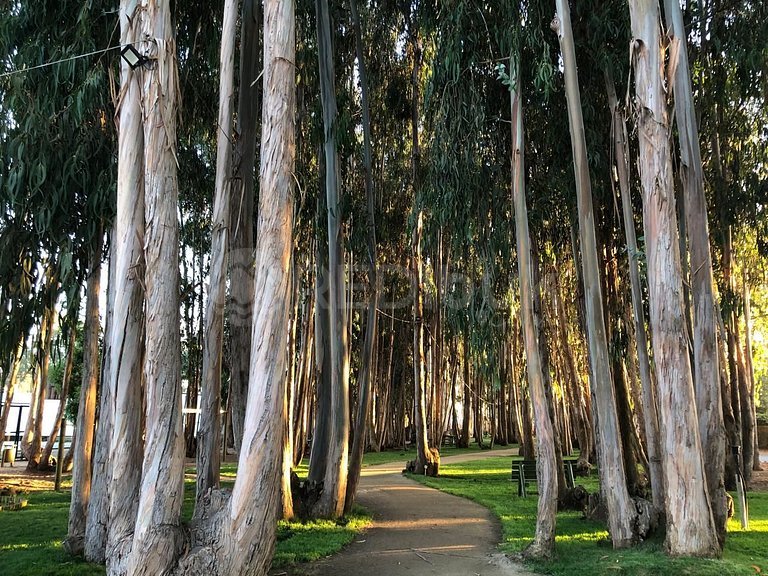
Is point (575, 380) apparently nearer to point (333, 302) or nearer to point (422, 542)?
point (333, 302)

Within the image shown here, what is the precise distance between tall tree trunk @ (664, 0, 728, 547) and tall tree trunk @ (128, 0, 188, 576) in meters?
4.80

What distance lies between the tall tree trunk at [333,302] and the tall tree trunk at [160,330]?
3.36 m

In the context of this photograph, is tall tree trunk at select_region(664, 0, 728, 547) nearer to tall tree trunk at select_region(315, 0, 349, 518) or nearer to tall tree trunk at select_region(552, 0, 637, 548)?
tall tree trunk at select_region(552, 0, 637, 548)

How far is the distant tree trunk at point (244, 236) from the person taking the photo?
21.4 ft

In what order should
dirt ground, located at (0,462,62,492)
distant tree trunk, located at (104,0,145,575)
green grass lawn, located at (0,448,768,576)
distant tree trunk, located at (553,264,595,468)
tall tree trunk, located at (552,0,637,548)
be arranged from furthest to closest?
1. distant tree trunk, located at (553,264,595,468)
2. dirt ground, located at (0,462,62,492)
3. tall tree trunk, located at (552,0,637,548)
4. green grass lawn, located at (0,448,768,576)
5. distant tree trunk, located at (104,0,145,575)

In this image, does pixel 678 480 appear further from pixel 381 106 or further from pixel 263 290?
pixel 381 106

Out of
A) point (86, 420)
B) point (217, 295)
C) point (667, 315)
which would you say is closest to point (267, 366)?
point (217, 295)

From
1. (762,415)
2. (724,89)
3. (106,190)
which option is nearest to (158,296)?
(106,190)

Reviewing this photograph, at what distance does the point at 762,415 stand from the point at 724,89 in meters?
25.4

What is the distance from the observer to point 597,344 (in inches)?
243

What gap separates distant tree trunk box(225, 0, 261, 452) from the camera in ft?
21.4

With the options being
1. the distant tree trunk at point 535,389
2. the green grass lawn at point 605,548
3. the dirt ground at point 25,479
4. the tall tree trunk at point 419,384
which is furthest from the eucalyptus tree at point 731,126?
the dirt ground at point 25,479

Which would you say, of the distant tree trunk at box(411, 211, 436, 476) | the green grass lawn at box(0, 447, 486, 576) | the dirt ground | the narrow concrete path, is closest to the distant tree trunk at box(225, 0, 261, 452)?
the green grass lawn at box(0, 447, 486, 576)

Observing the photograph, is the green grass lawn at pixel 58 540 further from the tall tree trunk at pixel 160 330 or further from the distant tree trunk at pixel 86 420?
the tall tree trunk at pixel 160 330
